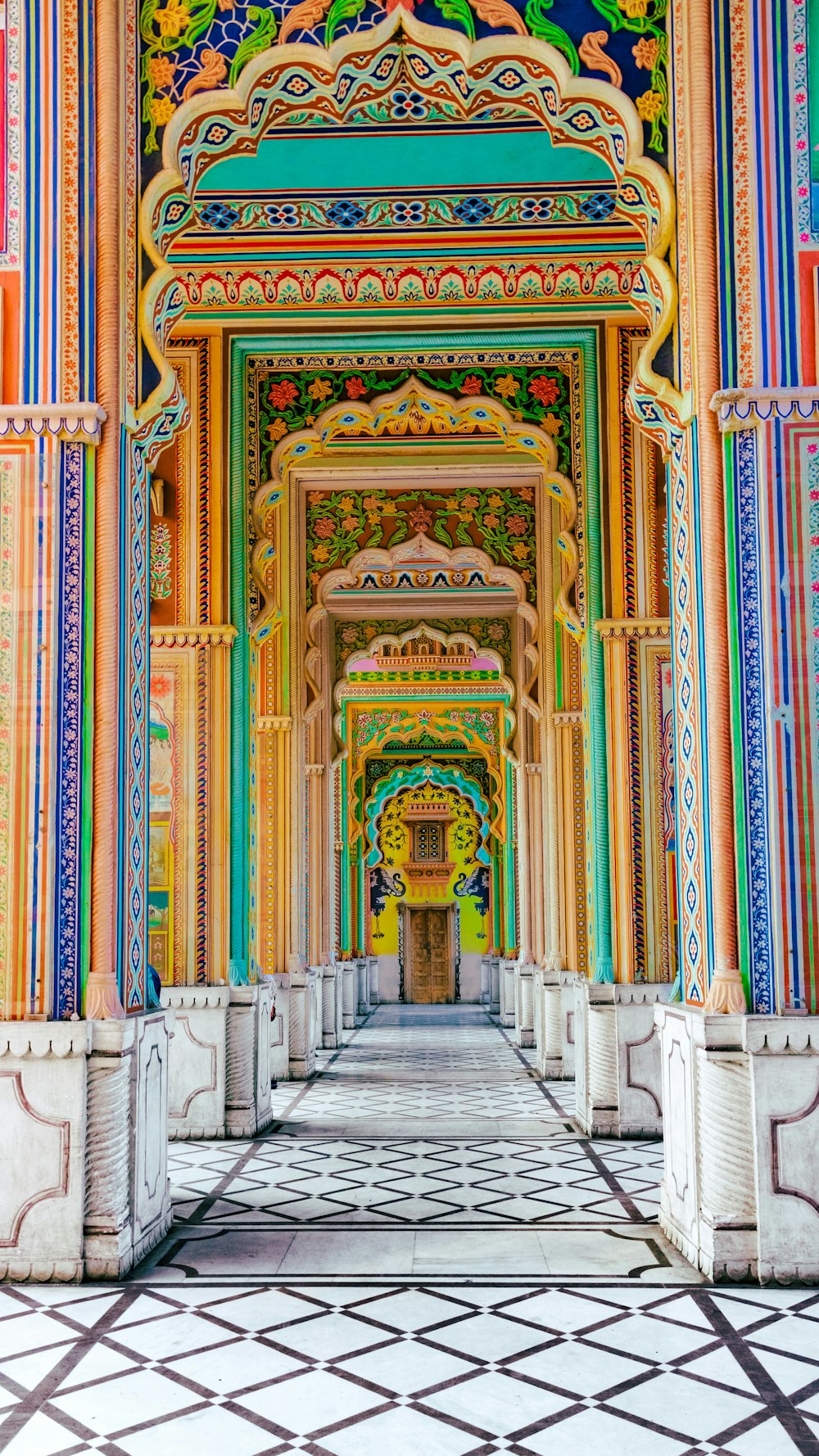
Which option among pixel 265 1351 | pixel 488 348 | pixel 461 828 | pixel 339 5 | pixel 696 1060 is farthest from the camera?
pixel 461 828

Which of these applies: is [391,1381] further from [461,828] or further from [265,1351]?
[461,828]

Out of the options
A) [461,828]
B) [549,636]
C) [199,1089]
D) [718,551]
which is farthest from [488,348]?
[461,828]

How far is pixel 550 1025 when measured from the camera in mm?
9938

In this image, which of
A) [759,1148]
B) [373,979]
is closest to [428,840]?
[373,979]

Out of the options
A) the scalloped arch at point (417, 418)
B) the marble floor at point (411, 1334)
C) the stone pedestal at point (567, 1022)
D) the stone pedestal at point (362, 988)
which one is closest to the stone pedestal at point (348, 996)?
the stone pedestal at point (362, 988)

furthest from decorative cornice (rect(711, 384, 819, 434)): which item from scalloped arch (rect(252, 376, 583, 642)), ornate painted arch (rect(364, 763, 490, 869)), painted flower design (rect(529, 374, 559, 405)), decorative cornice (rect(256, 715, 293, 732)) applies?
ornate painted arch (rect(364, 763, 490, 869))

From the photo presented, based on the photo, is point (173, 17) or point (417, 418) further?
point (417, 418)

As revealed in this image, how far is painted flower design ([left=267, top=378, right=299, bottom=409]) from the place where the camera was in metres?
8.09

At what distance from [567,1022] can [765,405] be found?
610 cm

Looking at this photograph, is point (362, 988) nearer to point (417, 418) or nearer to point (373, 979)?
point (373, 979)

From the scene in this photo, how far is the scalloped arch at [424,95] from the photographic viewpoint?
15.6ft

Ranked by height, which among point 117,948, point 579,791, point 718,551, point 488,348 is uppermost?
point 488,348

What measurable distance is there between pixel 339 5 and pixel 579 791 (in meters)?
5.90

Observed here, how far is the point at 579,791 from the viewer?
955 centimetres
